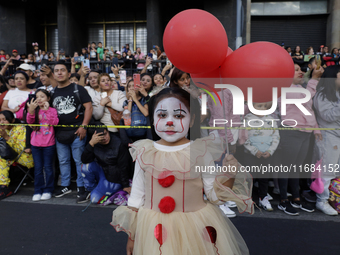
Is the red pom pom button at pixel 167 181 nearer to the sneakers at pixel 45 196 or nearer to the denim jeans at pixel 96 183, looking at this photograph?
the denim jeans at pixel 96 183

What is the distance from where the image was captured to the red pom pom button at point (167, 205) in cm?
166

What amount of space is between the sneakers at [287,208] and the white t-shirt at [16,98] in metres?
4.48

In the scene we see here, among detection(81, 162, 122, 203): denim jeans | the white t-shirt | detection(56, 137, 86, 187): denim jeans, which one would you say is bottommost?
detection(81, 162, 122, 203): denim jeans

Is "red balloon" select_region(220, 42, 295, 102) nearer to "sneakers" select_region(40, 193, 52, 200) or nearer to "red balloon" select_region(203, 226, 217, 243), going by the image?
"red balloon" select_region(203, 226, 217, 243)

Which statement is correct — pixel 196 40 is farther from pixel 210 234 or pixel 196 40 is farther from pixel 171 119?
pixel 210 234

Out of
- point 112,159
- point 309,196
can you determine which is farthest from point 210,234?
point 309,196

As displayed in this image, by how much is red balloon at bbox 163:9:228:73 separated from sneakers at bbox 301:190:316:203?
316cm

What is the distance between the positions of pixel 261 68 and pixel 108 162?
2788 millimetres

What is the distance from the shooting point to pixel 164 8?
46.1 feet

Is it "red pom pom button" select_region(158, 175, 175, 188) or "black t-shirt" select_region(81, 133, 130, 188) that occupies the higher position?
"red pom pom button" select_region(158, 175, 175, 188)

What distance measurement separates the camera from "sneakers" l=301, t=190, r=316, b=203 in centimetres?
390

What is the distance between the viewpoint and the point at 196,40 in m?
1.58

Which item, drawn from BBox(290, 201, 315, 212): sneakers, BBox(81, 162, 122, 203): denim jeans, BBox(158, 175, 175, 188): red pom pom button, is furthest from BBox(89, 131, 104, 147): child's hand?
BBox(290, 201, 315, 212): sneakers

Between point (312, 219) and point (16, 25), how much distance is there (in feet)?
49.5
